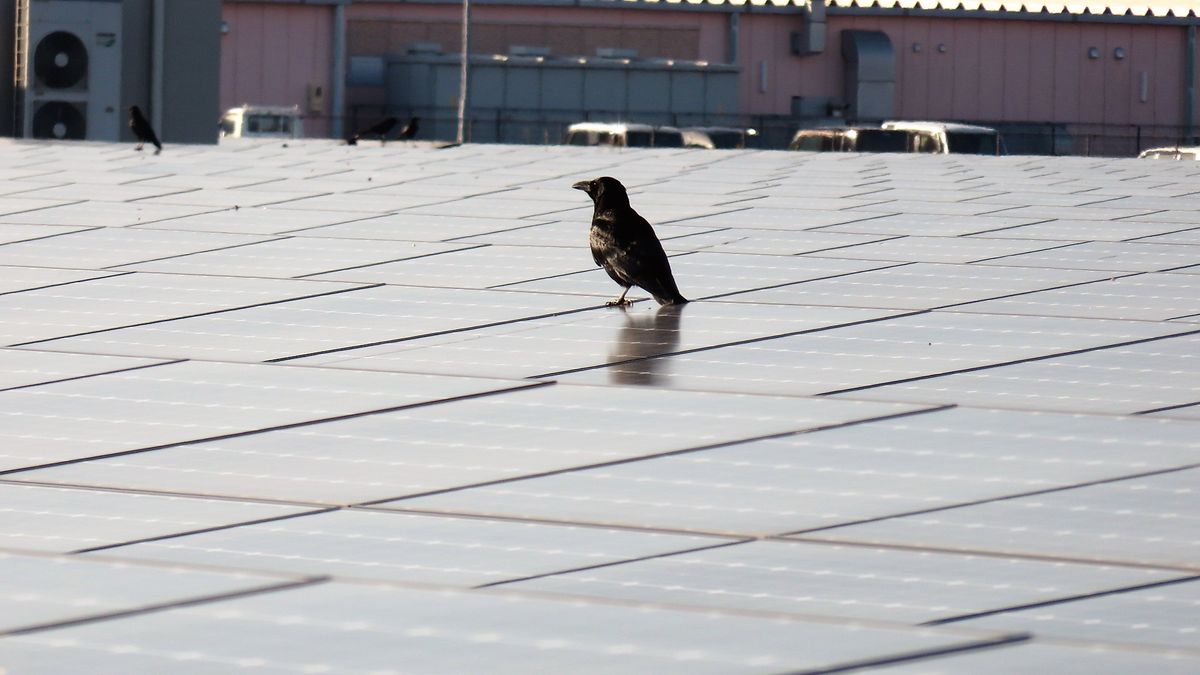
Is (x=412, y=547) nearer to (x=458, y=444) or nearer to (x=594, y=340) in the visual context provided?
(x=458, y=444)

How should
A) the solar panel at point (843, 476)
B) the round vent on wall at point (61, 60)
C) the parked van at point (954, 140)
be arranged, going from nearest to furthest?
Result: the solar panel at point (843, 476)
the round vent on wall at point (61, 60)
the parked van at point (954, 140)

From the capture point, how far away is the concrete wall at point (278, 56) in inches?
2062

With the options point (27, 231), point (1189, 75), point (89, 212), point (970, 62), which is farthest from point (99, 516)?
point (1189, 75)

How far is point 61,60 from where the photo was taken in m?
32.2

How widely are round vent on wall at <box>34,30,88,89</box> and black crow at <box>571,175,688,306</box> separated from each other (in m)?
23.3

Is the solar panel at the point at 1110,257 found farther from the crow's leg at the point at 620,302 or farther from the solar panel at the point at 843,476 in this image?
the solar panel at the point at 843,476

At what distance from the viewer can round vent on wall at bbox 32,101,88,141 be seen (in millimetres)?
32406

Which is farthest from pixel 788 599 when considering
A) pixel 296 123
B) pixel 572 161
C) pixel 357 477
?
pixel 296 123

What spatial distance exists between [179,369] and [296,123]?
1430 inches

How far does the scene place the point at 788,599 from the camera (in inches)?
194

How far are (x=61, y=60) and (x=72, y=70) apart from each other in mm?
236

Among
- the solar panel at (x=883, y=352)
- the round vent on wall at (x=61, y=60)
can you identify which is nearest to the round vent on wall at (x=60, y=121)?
the round vent on wall at (x=61, y=60)

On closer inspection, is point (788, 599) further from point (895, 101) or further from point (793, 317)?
point (895, 101)

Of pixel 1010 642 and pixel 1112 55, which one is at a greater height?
pixel 1112 55
